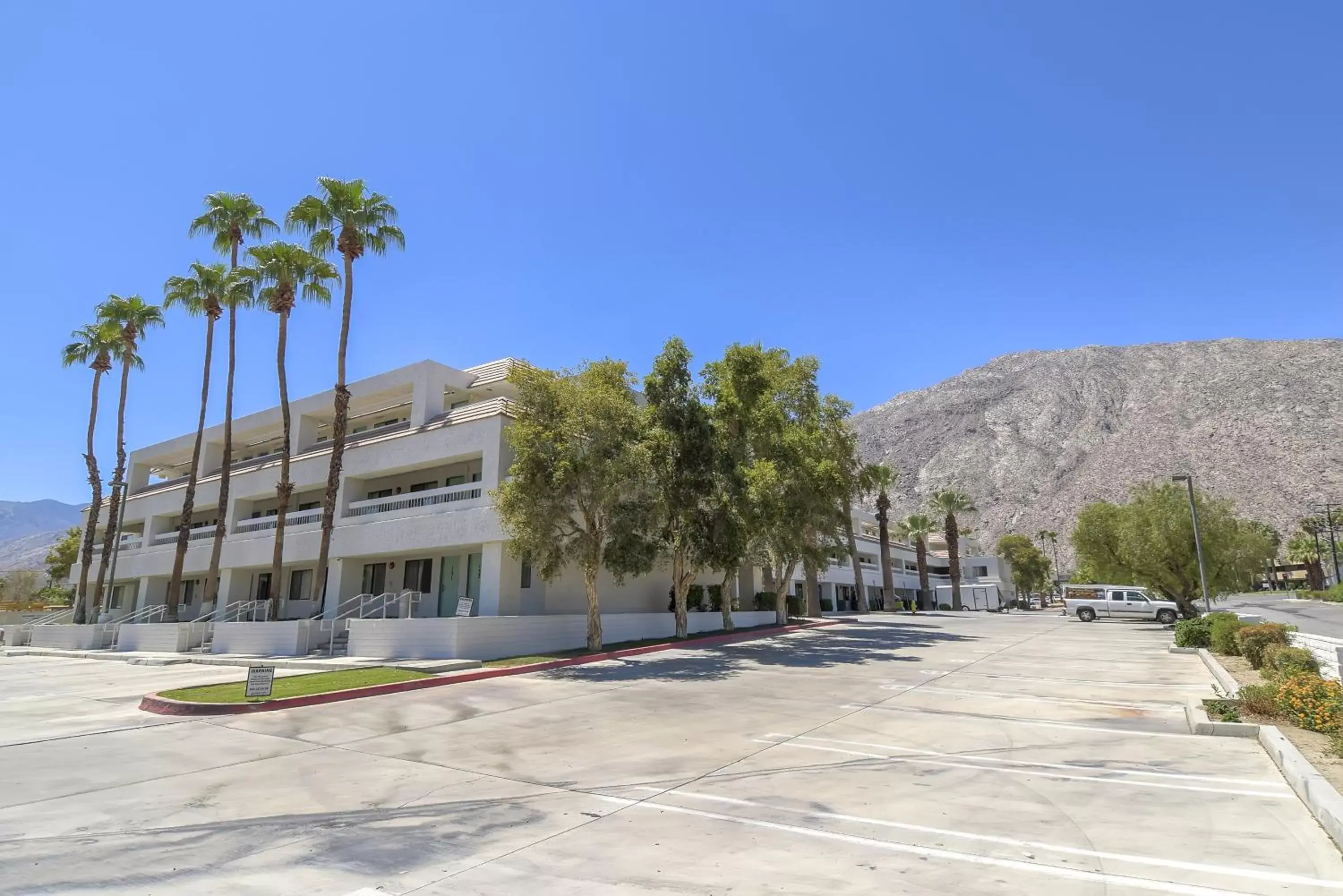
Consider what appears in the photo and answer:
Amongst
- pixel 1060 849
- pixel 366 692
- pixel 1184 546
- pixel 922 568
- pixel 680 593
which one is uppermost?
pixel 1184 546

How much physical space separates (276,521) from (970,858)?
110ft

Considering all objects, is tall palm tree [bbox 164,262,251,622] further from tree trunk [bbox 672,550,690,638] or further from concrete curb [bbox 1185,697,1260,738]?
concrete curb [bbox 1185,697,1260,738]

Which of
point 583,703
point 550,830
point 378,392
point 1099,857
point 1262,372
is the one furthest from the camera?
point 1262,372

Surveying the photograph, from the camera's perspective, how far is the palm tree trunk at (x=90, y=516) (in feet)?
127

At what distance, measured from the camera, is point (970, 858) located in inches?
219

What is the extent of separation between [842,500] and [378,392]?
81.0ft

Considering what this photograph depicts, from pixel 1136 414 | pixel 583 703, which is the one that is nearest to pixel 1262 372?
pixel 1136 414

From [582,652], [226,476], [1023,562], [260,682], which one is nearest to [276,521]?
[226,476]

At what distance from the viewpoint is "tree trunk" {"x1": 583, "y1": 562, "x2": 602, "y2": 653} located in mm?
23234

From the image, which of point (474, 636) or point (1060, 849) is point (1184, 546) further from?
point (1060, 849)

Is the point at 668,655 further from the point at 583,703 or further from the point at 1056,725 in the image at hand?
the point at 1056,725

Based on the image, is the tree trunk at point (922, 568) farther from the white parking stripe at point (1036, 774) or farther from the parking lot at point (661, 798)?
the white parking stripe at point (1036, 774)

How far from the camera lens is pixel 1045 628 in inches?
1425

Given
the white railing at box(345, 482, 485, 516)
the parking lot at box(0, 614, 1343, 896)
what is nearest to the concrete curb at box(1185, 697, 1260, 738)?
the parking lot at box(0, 614, 1343, 896)
